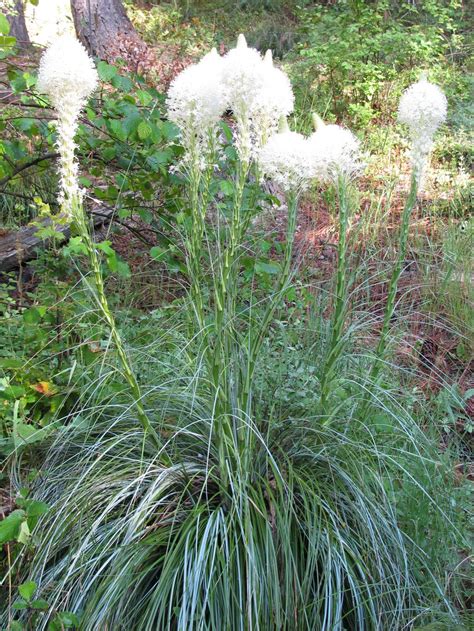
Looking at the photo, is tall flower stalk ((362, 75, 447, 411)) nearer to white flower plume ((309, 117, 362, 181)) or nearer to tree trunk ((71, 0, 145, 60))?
white flower plume ((309, 117, 362, 181))

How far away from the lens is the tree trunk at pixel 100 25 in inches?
299

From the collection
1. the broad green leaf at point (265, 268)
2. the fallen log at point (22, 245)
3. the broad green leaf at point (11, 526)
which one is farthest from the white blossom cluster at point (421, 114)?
the fallen log at point (22, 245)

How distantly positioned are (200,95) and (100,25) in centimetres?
639

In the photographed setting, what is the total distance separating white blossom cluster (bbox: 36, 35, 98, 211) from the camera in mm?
1897

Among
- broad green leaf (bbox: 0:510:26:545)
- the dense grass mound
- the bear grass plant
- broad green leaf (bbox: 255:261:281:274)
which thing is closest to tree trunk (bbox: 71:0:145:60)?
broad green leaf (bbox: 255:261:281:274)

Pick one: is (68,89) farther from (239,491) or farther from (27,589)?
(27,589)

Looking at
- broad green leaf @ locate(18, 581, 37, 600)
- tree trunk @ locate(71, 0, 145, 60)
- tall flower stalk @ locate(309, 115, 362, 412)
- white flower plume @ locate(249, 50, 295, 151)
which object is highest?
tree trunk @ locate(71, 0, 145, 60)

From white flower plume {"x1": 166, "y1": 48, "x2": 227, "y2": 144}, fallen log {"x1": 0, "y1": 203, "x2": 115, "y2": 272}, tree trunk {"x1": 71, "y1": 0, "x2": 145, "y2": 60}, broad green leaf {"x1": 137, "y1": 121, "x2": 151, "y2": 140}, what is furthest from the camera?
tree trunk {"x1": 71, "y1": 0, "x2": 145, "y2": 60}

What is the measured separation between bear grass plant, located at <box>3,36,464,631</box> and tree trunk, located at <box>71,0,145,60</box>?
5894 mm

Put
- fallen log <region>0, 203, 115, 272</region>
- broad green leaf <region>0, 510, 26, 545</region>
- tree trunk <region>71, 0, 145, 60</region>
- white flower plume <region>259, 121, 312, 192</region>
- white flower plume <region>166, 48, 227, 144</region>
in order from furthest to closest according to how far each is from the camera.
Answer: tree trunk <region>71, 0, 145, 60</region> < fallen log <region>0, 203, 115, 272</region> < white flower plume <region>259, 121, 312, 192</region> < white flower plume <region>166, 48, 227, 144</region> < broad green leaf <region>0, 510, 26, 545</region>

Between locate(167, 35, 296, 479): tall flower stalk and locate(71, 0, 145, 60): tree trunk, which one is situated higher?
locate(71, 0, 145, 60): tree trunk

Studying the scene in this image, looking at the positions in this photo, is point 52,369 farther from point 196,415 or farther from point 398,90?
point 398,90

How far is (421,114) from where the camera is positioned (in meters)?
2.34

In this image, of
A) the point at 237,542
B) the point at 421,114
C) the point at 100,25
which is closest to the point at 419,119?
the point at 421,114
